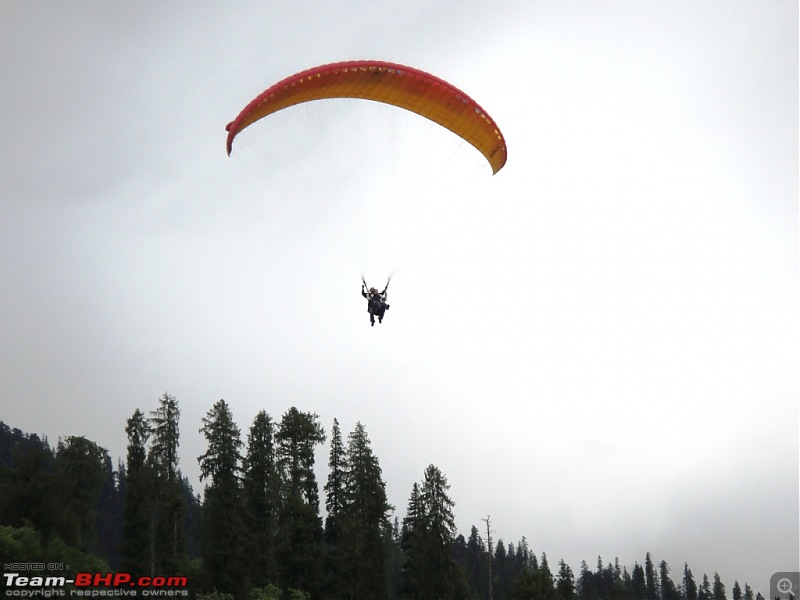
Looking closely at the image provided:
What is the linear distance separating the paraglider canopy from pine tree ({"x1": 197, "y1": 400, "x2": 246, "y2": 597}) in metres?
18.0

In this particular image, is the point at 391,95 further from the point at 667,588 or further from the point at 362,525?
the point at 667,588

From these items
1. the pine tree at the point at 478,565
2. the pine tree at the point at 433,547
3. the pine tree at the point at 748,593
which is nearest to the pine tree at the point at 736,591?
the pine tree at the point at 748,593

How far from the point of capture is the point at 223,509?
36.7m

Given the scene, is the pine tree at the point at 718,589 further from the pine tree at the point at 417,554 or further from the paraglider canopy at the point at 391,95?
the paraglider canopy at the point at 391,95

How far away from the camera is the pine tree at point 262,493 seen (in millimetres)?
38250

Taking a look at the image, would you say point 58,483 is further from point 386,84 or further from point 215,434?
point 386,84

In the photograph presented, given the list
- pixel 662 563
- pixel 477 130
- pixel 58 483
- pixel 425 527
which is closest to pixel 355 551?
pixel 425 527

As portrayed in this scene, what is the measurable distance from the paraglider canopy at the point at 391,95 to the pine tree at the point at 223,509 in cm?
1804

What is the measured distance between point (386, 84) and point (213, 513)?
21481 millimetres

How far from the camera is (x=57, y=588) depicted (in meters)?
27.3

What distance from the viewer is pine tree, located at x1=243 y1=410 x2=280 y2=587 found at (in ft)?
125

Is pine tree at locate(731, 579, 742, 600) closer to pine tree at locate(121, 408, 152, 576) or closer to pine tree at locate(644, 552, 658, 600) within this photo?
pine tree at locate(644, 552, 658, 600)

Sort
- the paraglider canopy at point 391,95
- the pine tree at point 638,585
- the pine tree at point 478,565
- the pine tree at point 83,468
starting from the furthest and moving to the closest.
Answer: the pine tree at point 638,585, the pine tree at point 478,565, the pine tree at point 83,468, the paraglider canopy at point 391,95

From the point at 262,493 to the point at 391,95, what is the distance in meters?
23.8
